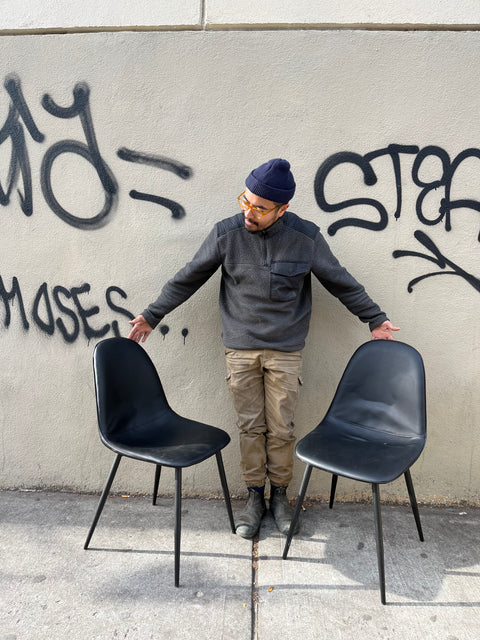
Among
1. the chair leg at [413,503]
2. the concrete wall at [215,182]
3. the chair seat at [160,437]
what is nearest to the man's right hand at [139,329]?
the concrete wall at [215,182]

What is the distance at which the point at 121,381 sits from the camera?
2688mm

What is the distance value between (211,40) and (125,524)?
265 cm

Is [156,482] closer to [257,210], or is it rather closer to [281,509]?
[281,509]

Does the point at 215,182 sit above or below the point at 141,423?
above

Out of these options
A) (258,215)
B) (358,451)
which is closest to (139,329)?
(258,215)

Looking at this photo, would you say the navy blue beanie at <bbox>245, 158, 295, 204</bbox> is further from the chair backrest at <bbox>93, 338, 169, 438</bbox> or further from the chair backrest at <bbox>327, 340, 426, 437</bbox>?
the chair backrest at <bbox>93, 338, 169, 438</bbox>

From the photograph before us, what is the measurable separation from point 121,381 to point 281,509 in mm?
1111

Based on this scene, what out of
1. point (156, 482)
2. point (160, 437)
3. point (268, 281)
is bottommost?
point (156, 482)

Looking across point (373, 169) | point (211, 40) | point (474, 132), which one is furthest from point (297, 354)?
point (211, 40)

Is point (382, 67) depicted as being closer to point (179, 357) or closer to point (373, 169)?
point (373, 169)

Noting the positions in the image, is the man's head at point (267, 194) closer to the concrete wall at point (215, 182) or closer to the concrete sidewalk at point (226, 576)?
the concrete wall at point (215, 182)

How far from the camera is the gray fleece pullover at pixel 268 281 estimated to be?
2631 millimetres

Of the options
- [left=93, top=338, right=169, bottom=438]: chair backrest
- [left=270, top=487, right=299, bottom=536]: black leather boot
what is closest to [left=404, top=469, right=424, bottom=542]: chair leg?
[left=270, top=487, right=299, bottom=536]: black leather boot

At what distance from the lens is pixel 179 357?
3100 mm
